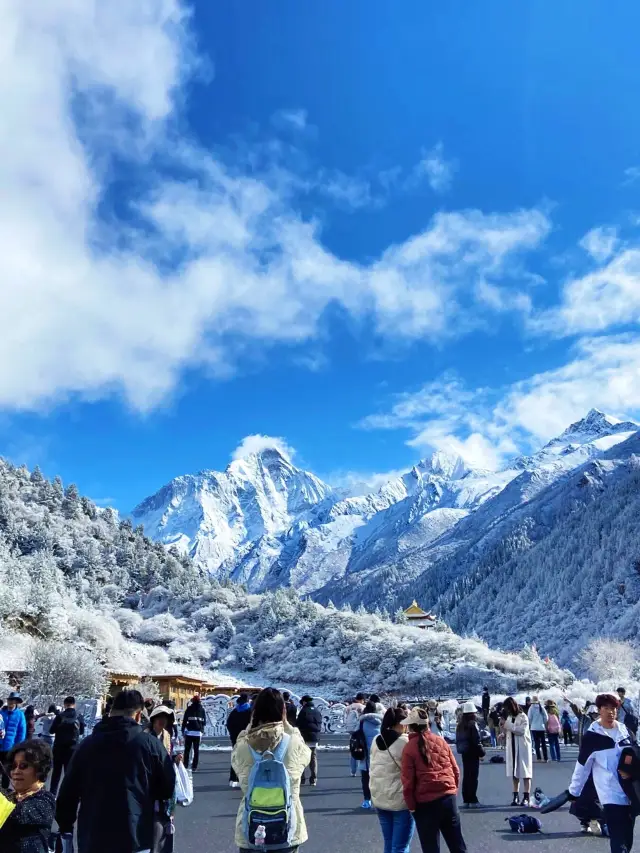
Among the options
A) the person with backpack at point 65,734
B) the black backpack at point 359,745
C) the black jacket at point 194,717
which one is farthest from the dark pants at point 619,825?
the black jacket at point 194,717

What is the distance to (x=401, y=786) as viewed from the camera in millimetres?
5941

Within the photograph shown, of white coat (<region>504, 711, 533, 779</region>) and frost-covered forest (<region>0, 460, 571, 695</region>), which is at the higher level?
frost-covered forest (<region>0, 460, 571, 695</region>)

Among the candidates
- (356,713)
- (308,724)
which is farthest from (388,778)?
(356,713)

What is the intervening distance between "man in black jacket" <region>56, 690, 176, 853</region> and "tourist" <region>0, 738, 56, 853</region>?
0.23 m

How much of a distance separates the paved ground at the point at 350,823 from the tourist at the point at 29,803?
4613 mm

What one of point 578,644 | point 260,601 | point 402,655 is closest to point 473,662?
point 402,655

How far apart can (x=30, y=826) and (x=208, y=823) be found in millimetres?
6592

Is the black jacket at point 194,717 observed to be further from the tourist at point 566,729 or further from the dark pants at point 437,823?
the tourist at point 566,729

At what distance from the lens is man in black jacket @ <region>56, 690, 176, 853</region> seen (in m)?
4.02

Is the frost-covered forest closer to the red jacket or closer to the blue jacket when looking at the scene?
the blue jacket

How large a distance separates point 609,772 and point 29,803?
427cm

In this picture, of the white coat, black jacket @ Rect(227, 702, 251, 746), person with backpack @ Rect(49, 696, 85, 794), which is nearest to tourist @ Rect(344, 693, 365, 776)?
black jacket @ Rect(227, 702, 251, 746)

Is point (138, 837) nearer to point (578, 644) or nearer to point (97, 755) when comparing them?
point (97, 755)

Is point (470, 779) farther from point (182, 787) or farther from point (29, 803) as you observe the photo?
point (29, 803)
